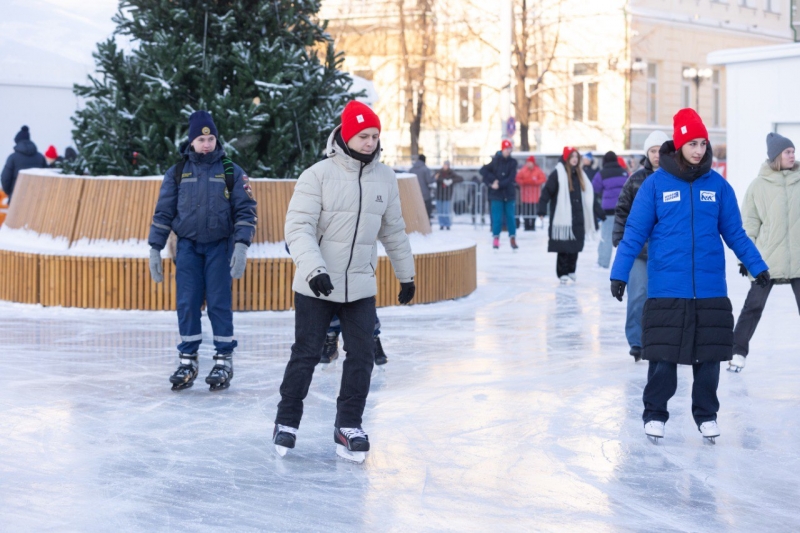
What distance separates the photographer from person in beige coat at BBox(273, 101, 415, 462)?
5.66m

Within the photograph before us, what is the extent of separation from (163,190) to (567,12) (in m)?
33.1

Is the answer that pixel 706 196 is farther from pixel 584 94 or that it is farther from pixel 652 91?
pixel 652 91

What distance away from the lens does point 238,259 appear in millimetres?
7336

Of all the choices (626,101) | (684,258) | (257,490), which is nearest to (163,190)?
(257,490)

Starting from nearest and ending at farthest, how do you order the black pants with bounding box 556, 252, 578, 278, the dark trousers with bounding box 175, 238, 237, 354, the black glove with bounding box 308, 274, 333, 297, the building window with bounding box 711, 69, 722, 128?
the black glove with bounding box 308, 274, 333, 297 → the dark trousers with bounding box 175, 238, 237, 354 → the black pants with bounding box 556, 252, 578, 278 → the building window with bounding box 711, 69, 722, 128

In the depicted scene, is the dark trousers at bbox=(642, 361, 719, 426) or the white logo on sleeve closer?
the white logo on sleeve

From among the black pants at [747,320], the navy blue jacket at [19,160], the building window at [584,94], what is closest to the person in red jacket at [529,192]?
the navy blue jacket at [19,160]

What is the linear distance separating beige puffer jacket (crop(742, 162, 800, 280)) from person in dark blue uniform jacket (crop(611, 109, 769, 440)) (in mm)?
2061

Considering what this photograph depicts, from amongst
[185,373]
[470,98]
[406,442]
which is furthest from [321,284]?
[470,98]

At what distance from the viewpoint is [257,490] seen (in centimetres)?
522

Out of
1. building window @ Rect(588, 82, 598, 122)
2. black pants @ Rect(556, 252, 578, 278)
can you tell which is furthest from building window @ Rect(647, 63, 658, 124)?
black pants @ Rect(556, 252, 578, 278)

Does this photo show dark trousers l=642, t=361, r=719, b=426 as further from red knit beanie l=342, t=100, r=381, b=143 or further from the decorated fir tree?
the decorated fir tree

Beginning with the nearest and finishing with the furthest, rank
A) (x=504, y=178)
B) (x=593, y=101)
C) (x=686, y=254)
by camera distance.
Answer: (x=686, y=254) → (x=504, y=178) → (x=593, y=101)

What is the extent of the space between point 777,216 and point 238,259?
3.63m
